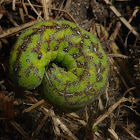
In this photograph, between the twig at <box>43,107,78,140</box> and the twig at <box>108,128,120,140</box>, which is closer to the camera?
the twig at <box>43,107,78,140</box>

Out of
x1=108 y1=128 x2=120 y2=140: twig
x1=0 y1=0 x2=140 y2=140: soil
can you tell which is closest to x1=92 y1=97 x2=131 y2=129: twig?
x1=0 y1=0 x2=140 y2=140: soil

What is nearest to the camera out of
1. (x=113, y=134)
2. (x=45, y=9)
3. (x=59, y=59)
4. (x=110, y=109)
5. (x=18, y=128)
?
(x=18, y=128)

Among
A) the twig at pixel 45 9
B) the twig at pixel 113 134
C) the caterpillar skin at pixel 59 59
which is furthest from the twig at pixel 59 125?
the twig at pixel 45 9

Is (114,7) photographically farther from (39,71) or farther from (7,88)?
(7,88)

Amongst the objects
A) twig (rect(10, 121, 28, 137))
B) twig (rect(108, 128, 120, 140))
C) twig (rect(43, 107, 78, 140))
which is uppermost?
twig (rect(10, 121, 28, 137))

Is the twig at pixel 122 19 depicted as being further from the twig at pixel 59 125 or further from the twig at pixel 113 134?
the twig at pixel 59 125

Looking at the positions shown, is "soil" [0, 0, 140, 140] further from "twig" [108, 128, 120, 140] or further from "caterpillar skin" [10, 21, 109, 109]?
"caterpillar skin" [10, 21, 109, 109]

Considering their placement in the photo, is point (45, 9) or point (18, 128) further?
point (45, 9)

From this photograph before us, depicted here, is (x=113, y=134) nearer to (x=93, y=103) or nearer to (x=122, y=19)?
(x=93, y=103)

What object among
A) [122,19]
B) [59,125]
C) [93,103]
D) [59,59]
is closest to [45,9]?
[59,59]
